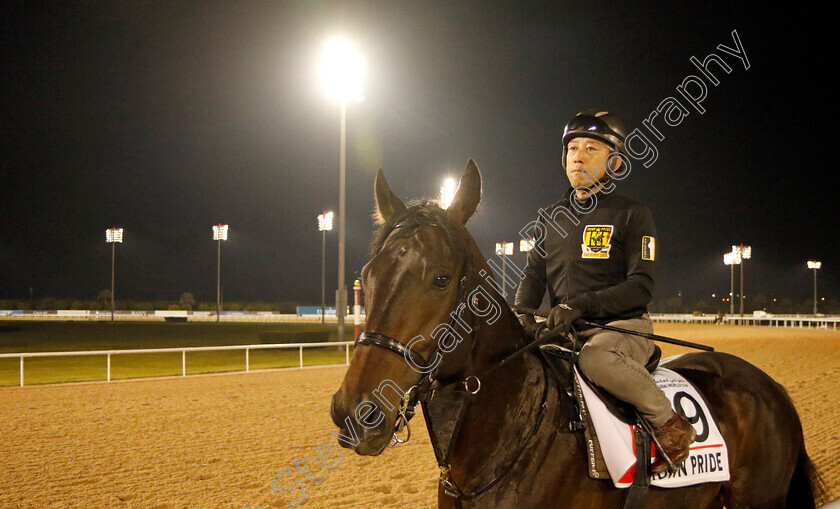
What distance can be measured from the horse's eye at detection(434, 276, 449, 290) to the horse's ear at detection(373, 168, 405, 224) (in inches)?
15.2

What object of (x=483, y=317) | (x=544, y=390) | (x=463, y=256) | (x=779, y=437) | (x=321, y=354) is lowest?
(x=321, y=354)

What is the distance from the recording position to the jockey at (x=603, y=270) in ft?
6.70

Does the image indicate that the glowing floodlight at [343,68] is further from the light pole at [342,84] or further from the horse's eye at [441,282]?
the horse's eye at [441,282]

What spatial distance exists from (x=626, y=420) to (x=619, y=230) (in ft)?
2.54

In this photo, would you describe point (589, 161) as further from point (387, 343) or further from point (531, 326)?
point (387, 343)

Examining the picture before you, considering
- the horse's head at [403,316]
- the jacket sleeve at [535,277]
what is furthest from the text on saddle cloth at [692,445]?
the horse's head at [403,316]

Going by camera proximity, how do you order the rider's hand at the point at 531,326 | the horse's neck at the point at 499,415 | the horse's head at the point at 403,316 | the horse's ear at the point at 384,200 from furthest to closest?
1. the rider's hand at the point at 531,326
2. the horse's ear at the point at 384,200
3. the horse's neck at the point at 499,415
4. the horse's head at the point at 403,316

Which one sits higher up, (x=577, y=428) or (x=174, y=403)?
(x=577, y=428)

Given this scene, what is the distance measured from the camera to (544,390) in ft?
6.65

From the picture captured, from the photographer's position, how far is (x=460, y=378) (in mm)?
1841

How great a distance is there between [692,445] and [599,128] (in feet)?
4.73

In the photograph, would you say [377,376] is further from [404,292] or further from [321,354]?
[321,354]

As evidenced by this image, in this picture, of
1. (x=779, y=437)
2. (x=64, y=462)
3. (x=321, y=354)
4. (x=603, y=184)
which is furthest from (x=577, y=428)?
(x=321, y=354)

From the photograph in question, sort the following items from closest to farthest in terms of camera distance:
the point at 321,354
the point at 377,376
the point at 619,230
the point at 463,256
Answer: the point at 377,376 < the point at 463,256 < the point at 619,230 < the point at 321,354
